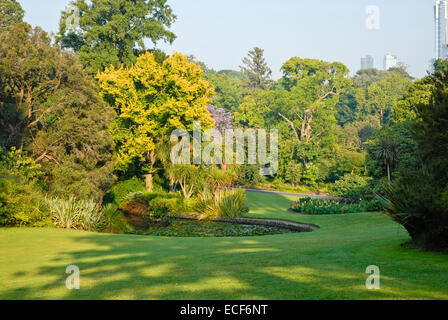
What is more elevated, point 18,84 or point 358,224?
point 18,84

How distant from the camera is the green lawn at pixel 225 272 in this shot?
16.1 feet

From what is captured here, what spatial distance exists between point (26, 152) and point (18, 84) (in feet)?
11.8

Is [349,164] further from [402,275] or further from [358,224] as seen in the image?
[402,275]

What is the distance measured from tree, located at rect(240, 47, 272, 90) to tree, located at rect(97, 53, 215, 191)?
43.2m

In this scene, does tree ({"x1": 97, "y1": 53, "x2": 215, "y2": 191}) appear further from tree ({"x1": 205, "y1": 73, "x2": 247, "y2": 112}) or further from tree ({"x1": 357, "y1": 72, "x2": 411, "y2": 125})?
tree ({"x1": 357, "y1": 72, "x2": 411, "y2": 125})

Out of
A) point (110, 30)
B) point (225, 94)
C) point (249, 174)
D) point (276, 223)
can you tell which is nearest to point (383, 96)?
point (225, 94)

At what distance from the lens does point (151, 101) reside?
2750 centimetres

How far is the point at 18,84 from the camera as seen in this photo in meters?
20.3

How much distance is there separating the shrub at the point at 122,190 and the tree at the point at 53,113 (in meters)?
5.51

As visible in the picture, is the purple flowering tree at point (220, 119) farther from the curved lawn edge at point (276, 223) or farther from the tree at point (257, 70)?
the tree at point (257, 70)

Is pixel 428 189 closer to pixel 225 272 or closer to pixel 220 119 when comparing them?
pixel 225 272
